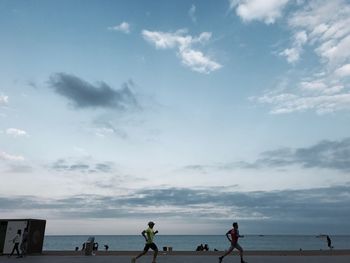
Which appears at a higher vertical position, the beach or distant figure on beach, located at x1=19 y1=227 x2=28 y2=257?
distant figure on beach, located at x1=19 y1=227 x2=28 y2=257

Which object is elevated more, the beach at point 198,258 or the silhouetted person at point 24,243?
the silhouetted person at point 24,243

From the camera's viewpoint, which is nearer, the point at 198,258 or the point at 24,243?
the point at 198,258

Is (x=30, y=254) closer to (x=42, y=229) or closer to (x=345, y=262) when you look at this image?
(x=42, y=229)

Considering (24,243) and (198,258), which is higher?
(24,243)

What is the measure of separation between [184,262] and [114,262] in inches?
127

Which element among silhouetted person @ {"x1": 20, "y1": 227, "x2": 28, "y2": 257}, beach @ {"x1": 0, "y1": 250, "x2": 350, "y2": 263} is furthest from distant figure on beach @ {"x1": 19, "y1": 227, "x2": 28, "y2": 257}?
beach @ {"x1": 0, "y1": 250, "x2": 350, "y2": 263}

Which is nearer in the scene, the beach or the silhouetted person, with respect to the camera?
the beach

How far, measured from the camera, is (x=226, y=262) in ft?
60.9

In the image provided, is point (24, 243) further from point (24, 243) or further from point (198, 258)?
point (198, 258)

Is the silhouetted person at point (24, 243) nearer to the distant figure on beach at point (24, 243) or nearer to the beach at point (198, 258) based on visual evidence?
the distant figure on beach at point (24, 243)

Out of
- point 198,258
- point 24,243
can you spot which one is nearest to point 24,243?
point 24,243

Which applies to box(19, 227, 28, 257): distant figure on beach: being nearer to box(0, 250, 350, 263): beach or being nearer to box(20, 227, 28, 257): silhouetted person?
box(20, 227, 28, 257): silhouetted person

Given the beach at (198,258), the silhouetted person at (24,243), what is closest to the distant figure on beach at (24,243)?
the silhouetted person at (24,243)

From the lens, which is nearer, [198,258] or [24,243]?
[198,258]
